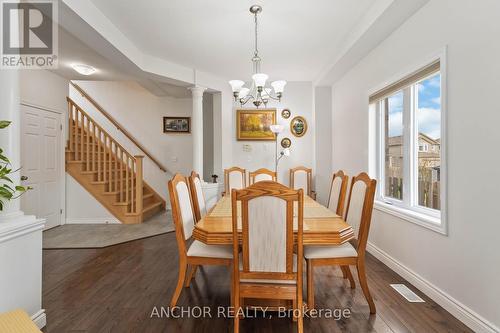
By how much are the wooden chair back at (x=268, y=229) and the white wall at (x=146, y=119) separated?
4.91 meters

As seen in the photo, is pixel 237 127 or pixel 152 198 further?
pixel 152 198

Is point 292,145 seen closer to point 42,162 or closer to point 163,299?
point 163,299

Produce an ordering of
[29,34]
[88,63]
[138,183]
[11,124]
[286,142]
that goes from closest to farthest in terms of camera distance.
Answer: [11,124], [29,34], [88,63], [138,183], [286,142]

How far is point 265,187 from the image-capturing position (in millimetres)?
1569

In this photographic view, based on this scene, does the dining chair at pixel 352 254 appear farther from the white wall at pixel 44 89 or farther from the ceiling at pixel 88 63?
the white wall at pixel 44 89

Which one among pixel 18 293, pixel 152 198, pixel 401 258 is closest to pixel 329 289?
pixel 401 258

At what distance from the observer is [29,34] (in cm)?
314

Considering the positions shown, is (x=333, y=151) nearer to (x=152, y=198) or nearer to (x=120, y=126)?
(x=152, y=198)

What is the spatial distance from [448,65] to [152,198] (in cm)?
562

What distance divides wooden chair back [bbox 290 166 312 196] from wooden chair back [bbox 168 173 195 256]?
2942 millimetres

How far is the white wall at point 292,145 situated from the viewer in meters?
5.25

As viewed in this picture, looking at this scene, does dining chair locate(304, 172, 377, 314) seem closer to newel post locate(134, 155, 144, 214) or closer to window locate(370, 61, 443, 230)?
window locate(370, 61, 443, 230)

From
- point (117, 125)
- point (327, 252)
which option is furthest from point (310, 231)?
point (117, 125)

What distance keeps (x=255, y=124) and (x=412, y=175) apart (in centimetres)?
304
